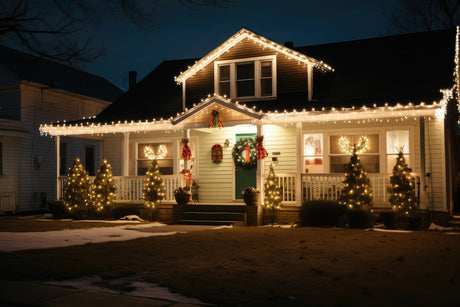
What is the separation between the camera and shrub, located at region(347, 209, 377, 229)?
42.0ft

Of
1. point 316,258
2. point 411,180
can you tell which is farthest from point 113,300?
point 411,180

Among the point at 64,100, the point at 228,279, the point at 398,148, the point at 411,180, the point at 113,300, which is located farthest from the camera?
the point at 64,100

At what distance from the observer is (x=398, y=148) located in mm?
14867

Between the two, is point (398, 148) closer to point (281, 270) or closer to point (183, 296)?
point (281, 270)

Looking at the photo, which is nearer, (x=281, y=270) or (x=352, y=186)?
(x=281, y=270)

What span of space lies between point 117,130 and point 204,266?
35.3ft

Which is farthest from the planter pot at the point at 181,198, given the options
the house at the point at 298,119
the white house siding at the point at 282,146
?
the white house siding at the point at 282,146

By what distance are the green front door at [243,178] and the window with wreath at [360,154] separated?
2749 millimetres

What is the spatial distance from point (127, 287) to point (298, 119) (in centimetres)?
949

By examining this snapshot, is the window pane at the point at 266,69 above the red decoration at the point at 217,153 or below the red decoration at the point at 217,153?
above

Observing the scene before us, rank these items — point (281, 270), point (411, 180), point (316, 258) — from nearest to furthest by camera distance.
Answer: point (281, 270), point (316, 258), point (411, 180)

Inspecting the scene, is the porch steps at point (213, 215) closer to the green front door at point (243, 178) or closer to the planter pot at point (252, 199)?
the planter pot at point (252, 199)

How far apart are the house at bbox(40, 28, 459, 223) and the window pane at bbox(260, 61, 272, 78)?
37 millimetres

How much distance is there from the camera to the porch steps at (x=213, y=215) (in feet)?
46.7
